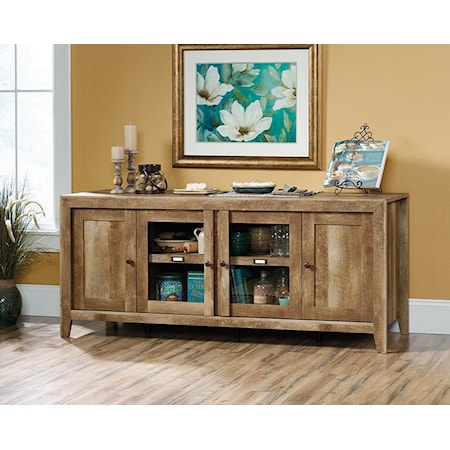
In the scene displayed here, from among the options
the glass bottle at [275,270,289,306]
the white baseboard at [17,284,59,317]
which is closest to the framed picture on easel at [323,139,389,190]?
the glass bottle at [275,270,289,306]

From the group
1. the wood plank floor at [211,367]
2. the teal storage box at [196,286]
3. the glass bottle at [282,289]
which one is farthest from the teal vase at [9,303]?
the glass bottle at [282,289]

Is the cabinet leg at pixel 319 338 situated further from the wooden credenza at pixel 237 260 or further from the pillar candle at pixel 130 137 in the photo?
the pillar candle at pixel 130 137

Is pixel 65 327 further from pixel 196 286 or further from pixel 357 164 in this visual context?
pixel 357 164

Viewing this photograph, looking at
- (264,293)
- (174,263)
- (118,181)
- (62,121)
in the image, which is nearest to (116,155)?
(118,181)

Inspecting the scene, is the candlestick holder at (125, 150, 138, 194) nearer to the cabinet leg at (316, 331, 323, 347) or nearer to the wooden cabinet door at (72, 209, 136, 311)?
the wooden cabinet door at (72, 209, 136, 311)

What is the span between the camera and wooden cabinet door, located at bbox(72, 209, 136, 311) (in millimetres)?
4406

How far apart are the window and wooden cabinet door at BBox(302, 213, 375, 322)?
1.74 m

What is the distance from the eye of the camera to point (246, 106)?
475 cm

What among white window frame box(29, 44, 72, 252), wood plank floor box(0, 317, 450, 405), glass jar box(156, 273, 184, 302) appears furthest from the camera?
white window frame box(29, 44, 72, 252)

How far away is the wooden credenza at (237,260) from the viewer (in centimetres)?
408

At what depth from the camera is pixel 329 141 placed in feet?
15.3

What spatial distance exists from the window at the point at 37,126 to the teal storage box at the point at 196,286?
46.2 inches

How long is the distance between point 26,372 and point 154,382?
62 centimetres

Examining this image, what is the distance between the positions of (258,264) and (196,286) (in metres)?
0.37
